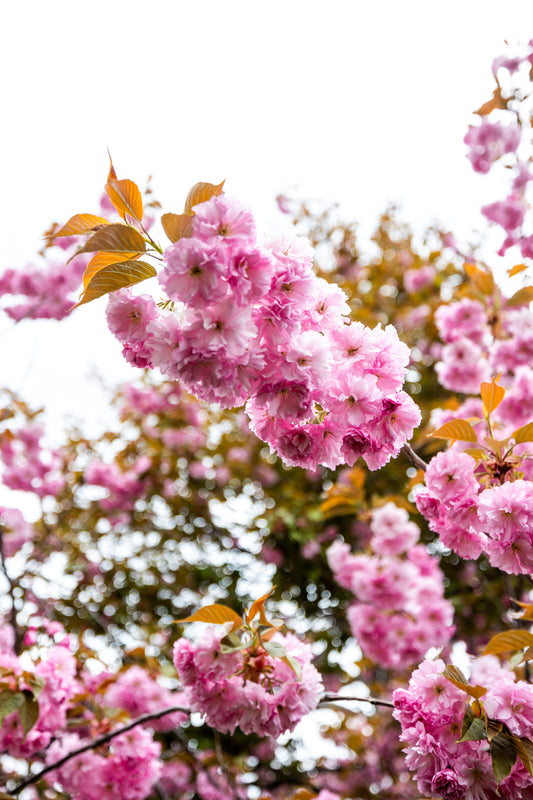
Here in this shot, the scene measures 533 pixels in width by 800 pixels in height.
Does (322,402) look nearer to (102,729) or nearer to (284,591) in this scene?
(102,729)

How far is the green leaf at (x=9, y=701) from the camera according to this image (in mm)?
1757

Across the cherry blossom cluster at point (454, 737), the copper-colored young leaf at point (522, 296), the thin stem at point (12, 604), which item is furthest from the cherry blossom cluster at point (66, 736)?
the copper-colored young leaf at point (522, 296)

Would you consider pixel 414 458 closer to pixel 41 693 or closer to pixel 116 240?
pixel 116 240

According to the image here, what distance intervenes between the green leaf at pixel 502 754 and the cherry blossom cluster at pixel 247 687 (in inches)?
18.5

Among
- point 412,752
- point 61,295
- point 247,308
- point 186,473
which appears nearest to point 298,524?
point 186,473

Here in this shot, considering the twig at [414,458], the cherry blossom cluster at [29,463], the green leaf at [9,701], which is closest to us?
the twig at [414,458]

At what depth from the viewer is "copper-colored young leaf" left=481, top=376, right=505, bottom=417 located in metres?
1.52

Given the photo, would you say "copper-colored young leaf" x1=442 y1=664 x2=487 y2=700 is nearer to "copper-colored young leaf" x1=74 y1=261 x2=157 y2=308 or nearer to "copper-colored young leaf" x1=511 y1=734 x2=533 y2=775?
"copper-colored young leaf" x1=511 y1=734 x2=533 y2=775

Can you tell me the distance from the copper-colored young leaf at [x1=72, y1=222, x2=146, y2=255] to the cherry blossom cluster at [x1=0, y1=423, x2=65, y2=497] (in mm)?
4307

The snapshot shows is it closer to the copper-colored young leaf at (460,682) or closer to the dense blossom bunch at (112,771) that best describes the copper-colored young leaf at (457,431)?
the copper-colored young leaf at (460,682)

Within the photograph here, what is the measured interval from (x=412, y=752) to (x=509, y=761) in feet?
0.66

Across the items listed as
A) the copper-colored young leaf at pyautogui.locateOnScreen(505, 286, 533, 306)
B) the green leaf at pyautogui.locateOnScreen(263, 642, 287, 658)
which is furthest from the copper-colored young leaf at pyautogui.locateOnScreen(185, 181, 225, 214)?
the copper-colored young leaf at pyautogui.locateOnScreen(505, 286, 533, 306)

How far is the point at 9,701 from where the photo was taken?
180 centimetres

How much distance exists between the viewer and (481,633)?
13.8 ft
